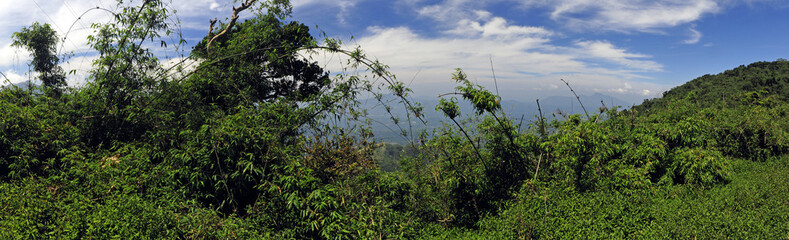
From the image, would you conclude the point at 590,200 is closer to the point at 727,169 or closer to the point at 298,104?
the point at 727,169

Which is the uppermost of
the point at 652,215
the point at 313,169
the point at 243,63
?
the point at 243,63

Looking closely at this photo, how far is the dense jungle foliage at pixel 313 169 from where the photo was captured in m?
4.89

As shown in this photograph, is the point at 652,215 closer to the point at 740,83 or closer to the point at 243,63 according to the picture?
the point at 243,63

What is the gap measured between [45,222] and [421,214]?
5.77 meters

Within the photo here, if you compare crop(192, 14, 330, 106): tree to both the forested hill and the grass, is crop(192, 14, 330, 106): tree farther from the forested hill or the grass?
the forested hill

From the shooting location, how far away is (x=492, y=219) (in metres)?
6.71

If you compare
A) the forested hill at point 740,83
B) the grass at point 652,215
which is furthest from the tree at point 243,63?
the forested hill at point 740,83

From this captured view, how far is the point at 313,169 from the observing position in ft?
20.5

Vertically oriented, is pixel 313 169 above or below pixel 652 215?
above

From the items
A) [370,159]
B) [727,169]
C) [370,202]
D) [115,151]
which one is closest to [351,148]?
[370,159]

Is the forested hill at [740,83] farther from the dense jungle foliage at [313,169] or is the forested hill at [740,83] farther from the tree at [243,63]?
the tree at [243,63]

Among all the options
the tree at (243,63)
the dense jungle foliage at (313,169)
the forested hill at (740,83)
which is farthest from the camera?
the forested hill at (740,83)

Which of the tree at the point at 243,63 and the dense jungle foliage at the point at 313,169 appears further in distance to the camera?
the tree at the point at 243,63

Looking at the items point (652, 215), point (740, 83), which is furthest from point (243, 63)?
point (740, 83)
